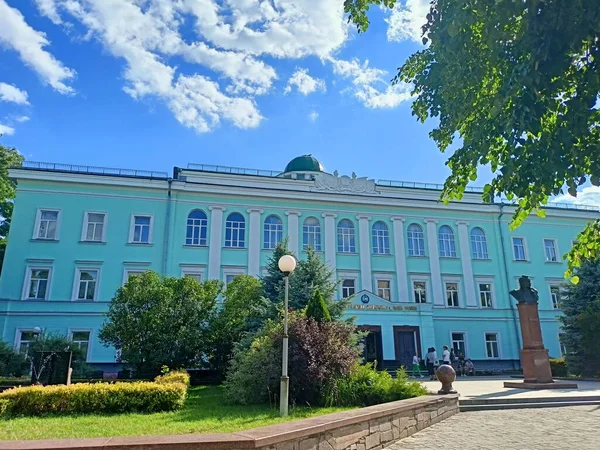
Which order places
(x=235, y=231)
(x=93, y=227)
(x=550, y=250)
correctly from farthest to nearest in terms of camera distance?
(x=550, y=250), (x=235, y=231), (x=93, y=227)

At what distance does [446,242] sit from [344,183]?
328 inches

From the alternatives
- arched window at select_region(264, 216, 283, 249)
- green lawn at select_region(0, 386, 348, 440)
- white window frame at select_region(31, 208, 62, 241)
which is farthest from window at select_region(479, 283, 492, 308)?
white window frame at select_region(31, 208, 62, 241)

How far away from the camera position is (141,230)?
27.5 metres

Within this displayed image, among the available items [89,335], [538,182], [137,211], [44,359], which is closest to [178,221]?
[137,211]

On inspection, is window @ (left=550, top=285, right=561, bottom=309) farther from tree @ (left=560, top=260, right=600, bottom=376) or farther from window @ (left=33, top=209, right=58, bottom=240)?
window @ (left=33, top=209, right=58, bottom=240)

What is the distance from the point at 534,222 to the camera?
1320 inches

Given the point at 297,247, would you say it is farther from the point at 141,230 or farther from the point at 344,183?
the point at 141,230

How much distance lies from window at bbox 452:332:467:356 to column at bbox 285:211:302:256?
1175 centimetres

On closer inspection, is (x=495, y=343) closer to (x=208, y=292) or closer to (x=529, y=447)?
(x=208, y=292)

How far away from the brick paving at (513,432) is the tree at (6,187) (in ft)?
99.3

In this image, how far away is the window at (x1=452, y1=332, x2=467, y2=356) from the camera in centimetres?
2958

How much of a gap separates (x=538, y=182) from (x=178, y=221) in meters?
24.8

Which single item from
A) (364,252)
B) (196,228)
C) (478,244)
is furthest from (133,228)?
(478,244)

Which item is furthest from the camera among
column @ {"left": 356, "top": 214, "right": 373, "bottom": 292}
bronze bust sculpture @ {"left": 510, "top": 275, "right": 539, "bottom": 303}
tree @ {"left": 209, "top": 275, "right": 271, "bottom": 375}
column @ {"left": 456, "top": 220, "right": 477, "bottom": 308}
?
column @ {"left": 456, "top": 220, "right": 477, "bottom": 308}
